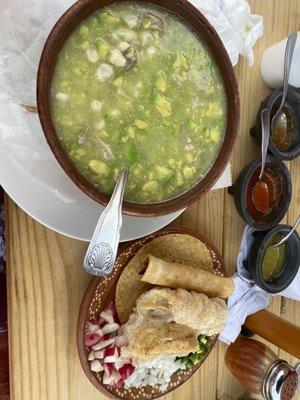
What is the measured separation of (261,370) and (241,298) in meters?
0.20

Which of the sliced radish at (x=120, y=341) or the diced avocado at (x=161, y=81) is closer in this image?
the diced avocado at (x=161, y=81)

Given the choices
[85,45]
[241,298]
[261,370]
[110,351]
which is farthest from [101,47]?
[261,370]

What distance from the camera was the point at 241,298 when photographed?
61.9 inches

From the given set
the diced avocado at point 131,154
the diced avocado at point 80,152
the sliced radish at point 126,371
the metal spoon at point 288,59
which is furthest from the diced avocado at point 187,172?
the sliced radish at point 126,371

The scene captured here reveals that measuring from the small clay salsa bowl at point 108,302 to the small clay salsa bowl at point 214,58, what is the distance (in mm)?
267

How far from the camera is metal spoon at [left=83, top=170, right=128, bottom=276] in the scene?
41.7 inches

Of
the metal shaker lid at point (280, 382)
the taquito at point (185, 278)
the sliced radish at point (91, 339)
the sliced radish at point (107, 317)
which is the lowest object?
the metal shaker lid at point (280, 382)

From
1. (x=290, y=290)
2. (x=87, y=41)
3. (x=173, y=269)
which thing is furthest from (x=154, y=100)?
(x=290, y=290)

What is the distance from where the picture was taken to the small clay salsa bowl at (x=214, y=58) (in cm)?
100

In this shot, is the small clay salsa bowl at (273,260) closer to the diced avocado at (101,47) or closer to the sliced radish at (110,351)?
the sliced radish at (110,351)

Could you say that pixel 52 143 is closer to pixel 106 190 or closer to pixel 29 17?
pixel 106 190

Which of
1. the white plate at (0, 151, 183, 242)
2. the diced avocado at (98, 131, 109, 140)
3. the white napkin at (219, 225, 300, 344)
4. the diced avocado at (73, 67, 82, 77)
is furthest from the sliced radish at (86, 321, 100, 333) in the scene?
the diced avocado at (73, 67, 82, 77)

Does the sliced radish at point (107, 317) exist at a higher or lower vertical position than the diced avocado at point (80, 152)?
lower

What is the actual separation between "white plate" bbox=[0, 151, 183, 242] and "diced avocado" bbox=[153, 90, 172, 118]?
0.92 feet
